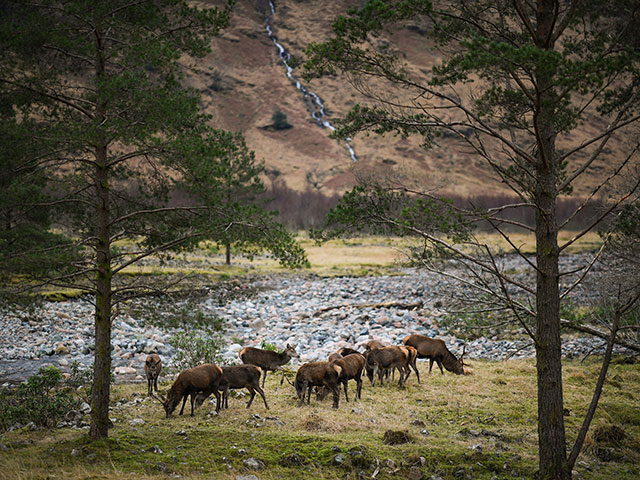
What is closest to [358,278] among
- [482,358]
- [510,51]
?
[482,358]

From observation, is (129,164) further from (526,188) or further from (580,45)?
(580,45)

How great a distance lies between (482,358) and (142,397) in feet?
33.4

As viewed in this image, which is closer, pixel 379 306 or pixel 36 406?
pixel 36 406

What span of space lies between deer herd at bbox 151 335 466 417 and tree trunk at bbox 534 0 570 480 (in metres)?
4.57

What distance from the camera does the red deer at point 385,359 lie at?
1208 cm

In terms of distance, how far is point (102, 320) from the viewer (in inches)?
331

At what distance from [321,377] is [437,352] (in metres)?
4.23

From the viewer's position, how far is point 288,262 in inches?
348

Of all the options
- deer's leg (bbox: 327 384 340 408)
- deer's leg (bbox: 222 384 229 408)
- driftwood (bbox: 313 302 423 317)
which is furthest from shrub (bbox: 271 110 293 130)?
deer's leg (bbox: 327 384 340 408)

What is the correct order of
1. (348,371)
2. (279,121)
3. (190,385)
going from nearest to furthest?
(190,385) → (348,371) → (279,121)

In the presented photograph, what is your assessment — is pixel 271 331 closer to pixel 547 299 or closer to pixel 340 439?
pixel 340 439

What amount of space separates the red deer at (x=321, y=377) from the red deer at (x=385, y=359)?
161 cm

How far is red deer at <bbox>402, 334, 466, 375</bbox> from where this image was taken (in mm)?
A: 13453

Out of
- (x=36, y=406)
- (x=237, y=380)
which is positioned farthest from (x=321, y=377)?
(x=36, y=406)
